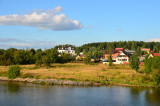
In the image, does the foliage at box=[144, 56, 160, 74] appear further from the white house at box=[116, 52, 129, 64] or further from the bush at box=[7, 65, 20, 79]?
the white house at box=[116, 52, 129, 64]

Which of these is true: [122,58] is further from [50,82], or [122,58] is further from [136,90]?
[136,90]

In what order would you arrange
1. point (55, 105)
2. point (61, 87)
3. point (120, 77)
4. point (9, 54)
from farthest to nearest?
point (9, 54)
point (120, 77)
point (61, 87)
point (55, 105)

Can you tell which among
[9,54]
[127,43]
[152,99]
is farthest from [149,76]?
[127,43]

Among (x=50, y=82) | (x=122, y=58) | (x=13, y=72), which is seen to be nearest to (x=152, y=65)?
(x=50, y=82)

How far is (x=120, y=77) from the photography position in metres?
45.1

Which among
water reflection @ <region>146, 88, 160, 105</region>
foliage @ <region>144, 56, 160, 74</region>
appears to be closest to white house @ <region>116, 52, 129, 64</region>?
foliage @ <region>144, 56, 160, 74</region>

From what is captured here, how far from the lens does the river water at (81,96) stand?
2750 cm

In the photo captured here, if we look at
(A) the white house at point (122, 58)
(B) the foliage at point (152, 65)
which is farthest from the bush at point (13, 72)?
(A) the white house at point (122, 58)

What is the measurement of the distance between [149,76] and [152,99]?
982 cm

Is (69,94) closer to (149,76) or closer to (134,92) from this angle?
(134,92)

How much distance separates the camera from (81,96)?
3131cm

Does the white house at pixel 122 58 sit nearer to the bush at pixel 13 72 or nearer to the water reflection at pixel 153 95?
the bush at pixel 13 72

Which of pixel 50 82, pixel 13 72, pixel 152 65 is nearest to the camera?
pixel 152 65

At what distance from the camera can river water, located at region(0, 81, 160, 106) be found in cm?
2750
